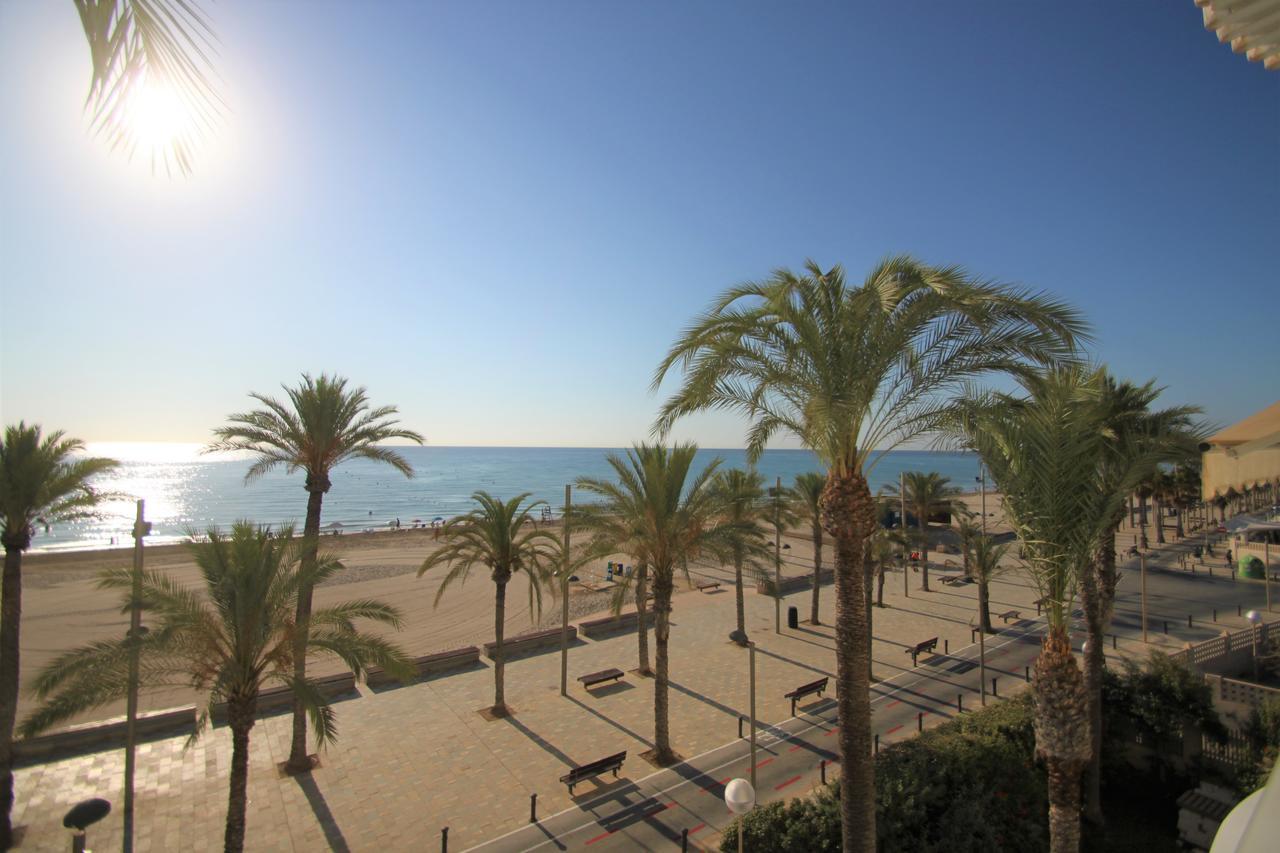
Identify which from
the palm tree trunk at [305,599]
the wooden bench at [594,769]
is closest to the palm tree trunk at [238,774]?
the palm tree trunk at [305,599]

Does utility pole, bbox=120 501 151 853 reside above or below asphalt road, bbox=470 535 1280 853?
above

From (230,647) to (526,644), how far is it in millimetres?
14219

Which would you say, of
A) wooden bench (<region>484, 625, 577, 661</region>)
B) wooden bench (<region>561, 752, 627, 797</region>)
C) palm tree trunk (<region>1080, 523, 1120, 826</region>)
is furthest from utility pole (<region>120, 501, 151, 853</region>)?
palm tree trunk (<region>1080, 523, 1120, 826</region>)

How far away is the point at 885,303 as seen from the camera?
777cm

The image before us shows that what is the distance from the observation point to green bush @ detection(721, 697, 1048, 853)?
982cm

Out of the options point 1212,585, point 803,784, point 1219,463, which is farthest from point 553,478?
point 1219,463

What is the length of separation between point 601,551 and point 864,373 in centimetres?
951

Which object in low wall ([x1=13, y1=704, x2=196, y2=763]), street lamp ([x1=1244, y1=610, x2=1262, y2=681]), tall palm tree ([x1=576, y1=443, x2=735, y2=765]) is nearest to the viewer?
low wall ([x1=13, y1=704, x2=196, y2=763])

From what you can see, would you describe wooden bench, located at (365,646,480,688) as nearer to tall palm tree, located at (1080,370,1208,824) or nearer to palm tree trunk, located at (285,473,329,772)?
palm tree trunk, located at (285,473,329,772)

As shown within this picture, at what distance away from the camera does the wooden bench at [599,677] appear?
18.8 m

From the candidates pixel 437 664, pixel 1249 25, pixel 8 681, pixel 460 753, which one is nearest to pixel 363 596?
pixel 437 664

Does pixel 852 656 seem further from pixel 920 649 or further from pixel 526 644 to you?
pixel 526 644

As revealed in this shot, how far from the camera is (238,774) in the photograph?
9.52 m

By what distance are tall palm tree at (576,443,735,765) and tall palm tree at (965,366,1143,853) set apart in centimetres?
772
